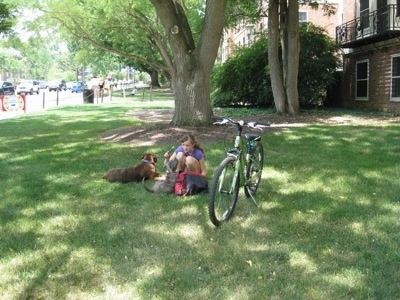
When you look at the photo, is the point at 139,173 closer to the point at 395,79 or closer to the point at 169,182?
the point at 169,182

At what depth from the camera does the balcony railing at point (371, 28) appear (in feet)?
55.8

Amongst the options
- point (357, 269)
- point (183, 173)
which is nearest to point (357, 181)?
point (183, 173)

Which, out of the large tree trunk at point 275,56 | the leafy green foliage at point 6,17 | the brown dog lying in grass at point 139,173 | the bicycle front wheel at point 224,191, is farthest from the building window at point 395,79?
the bicycle front wheel at point 224,191

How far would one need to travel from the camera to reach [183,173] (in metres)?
6.18

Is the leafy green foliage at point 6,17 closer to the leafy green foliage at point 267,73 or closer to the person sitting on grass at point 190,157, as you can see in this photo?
the leafy green foliage at point 267,73

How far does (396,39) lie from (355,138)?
819 centimetres

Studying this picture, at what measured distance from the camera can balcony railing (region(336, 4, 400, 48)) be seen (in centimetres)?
1700

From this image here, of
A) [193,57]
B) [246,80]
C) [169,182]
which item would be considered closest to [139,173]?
[169,182]

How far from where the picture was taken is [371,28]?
19.0m

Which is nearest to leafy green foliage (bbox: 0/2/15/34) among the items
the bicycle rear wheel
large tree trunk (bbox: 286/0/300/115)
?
large tree trunk (bbox: 286/0/300/115)

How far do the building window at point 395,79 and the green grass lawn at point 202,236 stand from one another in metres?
10.3

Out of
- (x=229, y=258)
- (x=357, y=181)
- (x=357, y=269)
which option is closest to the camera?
(x=357, y=269)

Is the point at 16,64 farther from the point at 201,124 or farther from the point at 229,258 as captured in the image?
the point at 229,258

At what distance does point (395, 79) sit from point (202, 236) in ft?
50.0
